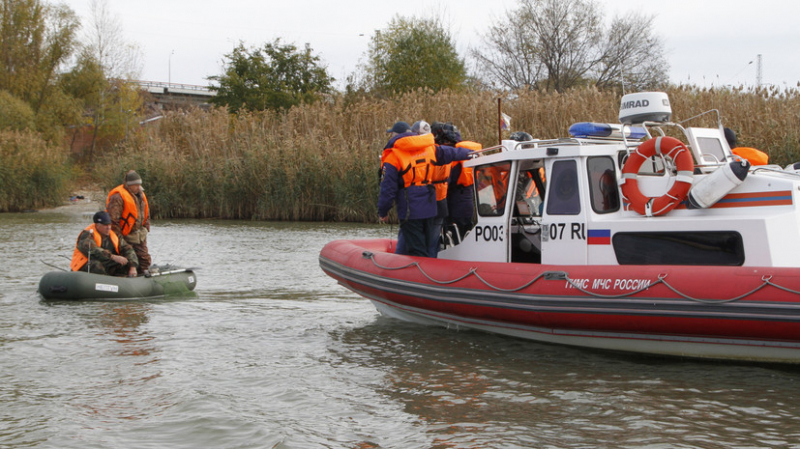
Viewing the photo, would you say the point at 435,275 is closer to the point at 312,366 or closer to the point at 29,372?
the point at 312,366

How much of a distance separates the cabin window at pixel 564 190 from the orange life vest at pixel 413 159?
4.07 ft

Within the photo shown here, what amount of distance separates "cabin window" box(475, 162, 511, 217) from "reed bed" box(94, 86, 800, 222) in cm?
949

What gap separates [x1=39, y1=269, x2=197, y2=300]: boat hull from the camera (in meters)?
9.67

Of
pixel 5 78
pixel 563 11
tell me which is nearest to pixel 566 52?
pixel 563 11

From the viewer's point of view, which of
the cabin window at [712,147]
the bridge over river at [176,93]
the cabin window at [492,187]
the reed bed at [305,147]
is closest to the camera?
the cabin window at [712,147]

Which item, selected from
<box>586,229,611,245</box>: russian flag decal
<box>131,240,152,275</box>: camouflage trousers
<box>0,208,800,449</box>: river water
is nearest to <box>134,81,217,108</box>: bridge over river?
<box>131,240,152,275</box>: camouflage trousers

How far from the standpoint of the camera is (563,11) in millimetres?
40438

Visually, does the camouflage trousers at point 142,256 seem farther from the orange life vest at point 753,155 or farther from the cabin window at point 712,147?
the orange life vest at point 753,155

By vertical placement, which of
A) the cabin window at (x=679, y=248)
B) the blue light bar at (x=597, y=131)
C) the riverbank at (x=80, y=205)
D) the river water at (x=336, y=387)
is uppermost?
the blue light bar at (x=597, y=131)

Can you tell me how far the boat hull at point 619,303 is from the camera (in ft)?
18.8

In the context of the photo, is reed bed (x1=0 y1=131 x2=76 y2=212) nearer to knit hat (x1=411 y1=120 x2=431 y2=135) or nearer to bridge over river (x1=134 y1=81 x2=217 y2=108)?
knit hat (x1=411 y1=120 x2=431 y2=135)


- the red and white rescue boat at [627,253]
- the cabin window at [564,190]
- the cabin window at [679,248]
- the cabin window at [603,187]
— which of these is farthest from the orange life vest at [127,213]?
the cabin window at [679,248]

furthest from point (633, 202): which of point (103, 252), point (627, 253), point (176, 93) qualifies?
point (176, 93)

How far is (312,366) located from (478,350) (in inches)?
58.0
